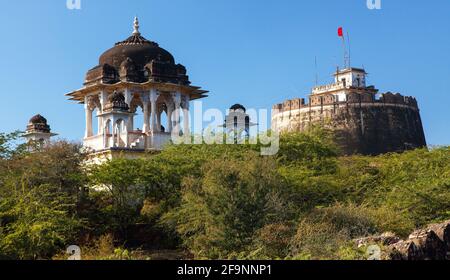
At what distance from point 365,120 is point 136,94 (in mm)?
24000

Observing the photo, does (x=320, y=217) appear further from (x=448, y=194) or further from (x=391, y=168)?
(x=391, y=168)

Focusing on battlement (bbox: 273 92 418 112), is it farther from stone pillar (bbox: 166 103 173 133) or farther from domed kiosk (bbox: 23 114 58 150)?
domed kiosk (bbox: 23 114 58 150)

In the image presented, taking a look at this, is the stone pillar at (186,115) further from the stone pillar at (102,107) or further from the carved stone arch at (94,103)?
the carved stone arch at (94,103)

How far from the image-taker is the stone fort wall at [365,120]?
2336 inches

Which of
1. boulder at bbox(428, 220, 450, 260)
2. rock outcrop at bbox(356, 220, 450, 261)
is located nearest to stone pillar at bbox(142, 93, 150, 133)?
rock outcrop at bbox(356, 220, 450, 261)

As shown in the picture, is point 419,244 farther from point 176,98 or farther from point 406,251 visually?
point 176,98

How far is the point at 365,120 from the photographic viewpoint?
5991 centimetres

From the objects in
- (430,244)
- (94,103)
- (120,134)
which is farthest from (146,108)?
(430,244)

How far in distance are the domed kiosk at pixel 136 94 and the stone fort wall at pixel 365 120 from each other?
64.9 feet

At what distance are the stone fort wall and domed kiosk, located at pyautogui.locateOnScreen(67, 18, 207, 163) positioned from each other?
19.8 meters

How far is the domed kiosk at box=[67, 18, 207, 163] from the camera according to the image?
124 feet

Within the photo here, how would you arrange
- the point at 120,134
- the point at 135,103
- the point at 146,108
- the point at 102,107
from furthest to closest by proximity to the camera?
the point at 135,103
the point at 146,108
the point at 102,107
the point at 120,134

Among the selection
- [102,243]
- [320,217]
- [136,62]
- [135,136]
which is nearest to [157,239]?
[102,243]

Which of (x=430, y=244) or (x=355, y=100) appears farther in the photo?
(x=355, y=100)
